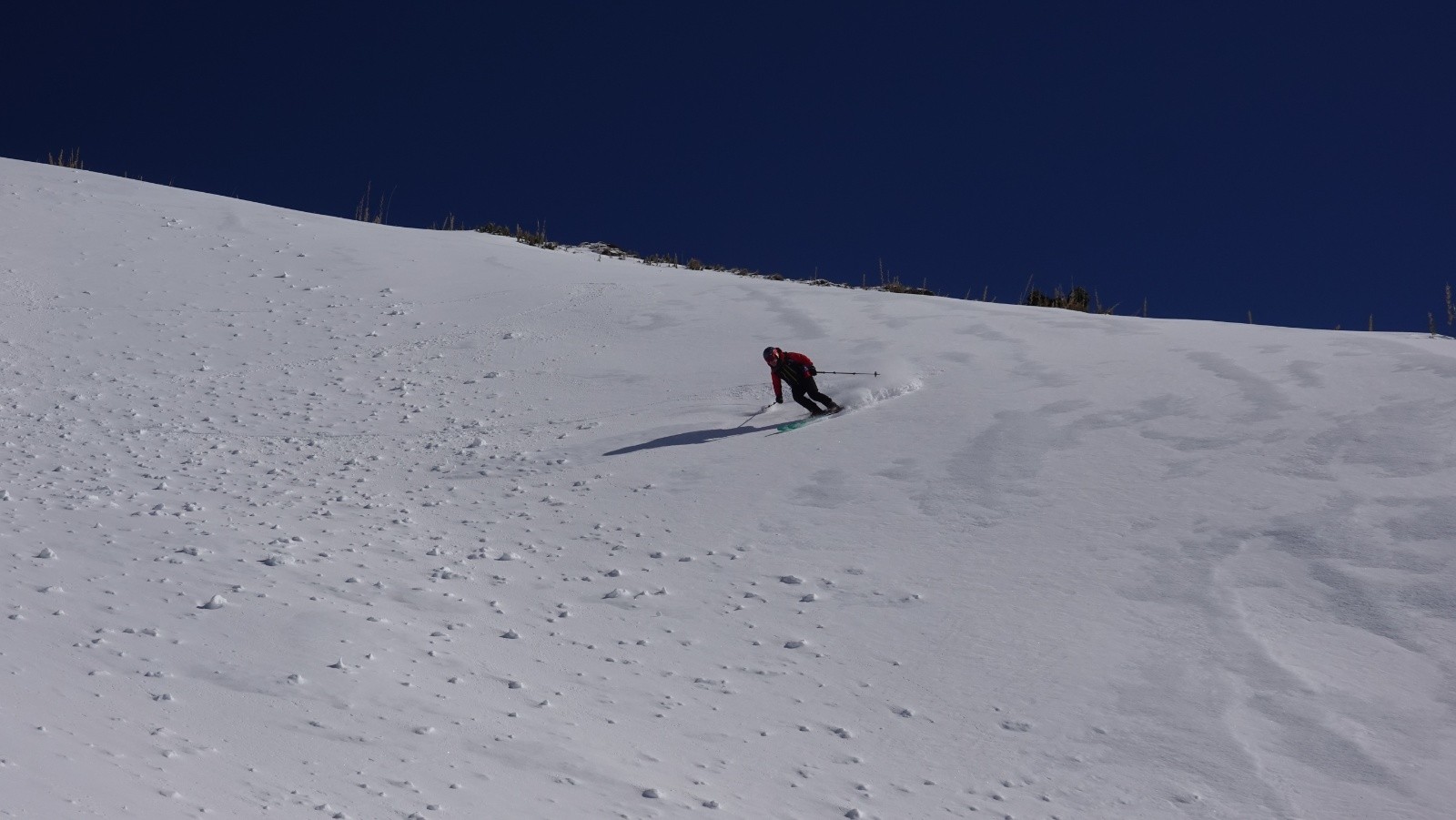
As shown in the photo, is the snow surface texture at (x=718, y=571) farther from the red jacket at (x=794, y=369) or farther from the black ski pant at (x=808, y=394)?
the red jacket at (x=794, y=369)

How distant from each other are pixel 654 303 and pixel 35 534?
8.61m

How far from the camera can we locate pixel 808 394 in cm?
1053

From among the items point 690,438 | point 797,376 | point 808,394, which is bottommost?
point 690,438

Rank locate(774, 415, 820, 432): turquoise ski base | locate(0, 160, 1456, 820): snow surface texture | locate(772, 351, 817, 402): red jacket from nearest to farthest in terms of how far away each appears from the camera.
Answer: locate(0, 160, 1456, 820): snow surface texture
locate(774, 415, 820, 432): turquoise ski base
locate(772, 351, 817, 402): red jacket

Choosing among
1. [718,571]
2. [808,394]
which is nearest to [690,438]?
[808,394]

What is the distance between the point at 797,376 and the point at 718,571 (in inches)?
137

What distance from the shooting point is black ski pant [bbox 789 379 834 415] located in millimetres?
10320

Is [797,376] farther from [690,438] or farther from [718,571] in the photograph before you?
[718,571]

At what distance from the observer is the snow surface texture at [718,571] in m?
4.62

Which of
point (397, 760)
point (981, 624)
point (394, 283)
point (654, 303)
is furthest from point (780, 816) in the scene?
point (394, 283)

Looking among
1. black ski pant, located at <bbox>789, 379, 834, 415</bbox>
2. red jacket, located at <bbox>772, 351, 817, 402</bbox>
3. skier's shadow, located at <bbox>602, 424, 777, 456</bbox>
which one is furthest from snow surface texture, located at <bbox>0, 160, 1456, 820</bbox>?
red jacket, located at <bbox>772, 351, 817, 402</bbox>

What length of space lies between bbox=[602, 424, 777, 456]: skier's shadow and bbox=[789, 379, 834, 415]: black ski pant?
1.33 ft

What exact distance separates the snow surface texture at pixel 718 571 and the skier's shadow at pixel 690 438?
6 cm

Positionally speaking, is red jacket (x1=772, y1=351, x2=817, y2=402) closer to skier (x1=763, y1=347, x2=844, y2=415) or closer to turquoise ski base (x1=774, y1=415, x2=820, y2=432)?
skier (x1=763, y1=347, x2=844, y2=415)
